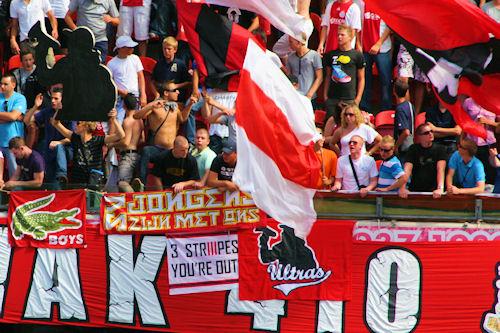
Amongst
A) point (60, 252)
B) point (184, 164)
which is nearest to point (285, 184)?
point (184, 164)

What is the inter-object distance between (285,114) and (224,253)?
2.23m

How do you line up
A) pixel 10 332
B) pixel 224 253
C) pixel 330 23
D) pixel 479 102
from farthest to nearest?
pixel 330 23
pixel 10 332
pixel 224 253
pixel 479 102

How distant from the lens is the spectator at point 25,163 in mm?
18750

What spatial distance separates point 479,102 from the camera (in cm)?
1619

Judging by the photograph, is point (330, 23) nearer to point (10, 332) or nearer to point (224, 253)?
point (224, 253)

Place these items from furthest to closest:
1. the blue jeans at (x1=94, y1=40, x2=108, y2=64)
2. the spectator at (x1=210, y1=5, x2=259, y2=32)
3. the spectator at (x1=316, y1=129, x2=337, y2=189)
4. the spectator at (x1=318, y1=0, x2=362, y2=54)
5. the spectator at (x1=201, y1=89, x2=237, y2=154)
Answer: the blue jeans at (x1=94, y1=40, x2=108, y2=64) < the spectator at (x1=210, y1=5, x2=259, y2=32) < the spectator at (x1=318, y1=0, x2=362, y2=54) < the spectator at (x1=201, y1=89, x2=237, y2=154) < the spectator at (x1=316, y1=129, x2=337, y2=189)

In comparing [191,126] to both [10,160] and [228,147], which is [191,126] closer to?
[228,147]

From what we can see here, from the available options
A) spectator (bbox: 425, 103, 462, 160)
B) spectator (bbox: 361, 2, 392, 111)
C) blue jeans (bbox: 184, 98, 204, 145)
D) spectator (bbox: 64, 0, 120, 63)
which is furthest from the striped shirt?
spectator (bbox: 64, 0, 120, 63)

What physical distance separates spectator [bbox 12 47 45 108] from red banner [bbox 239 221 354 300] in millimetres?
5126

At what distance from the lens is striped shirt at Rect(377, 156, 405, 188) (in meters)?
17.3

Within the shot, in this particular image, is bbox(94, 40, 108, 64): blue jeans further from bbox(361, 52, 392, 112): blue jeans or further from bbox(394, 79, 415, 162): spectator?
bbox(394, 79, 415, 162): spectator

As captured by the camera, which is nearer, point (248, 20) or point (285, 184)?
point (285, 184)

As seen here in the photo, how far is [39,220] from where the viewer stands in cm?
1848

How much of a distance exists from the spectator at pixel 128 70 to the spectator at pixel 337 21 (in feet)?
8.81
